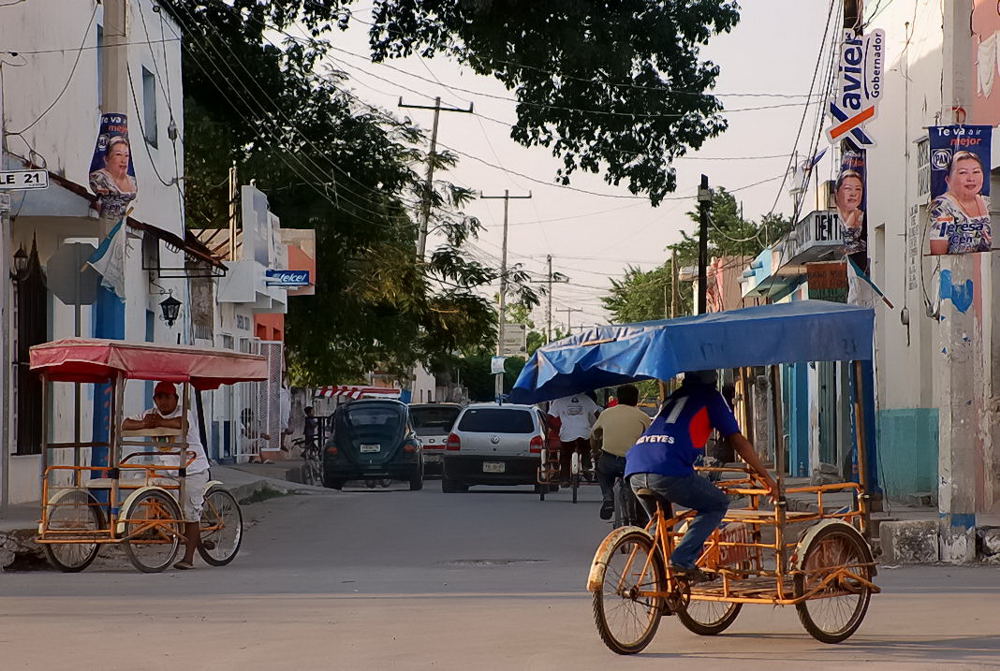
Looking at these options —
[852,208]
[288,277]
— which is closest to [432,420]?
[288,277]

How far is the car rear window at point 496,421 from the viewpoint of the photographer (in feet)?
97.1

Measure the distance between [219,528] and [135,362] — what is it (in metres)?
1.87

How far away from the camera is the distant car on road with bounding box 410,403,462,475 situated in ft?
125

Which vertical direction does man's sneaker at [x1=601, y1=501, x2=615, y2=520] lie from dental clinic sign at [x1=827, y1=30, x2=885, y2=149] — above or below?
below

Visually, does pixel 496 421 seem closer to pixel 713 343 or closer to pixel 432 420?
pixel 432 420

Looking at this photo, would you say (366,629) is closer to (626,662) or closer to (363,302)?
(626,662)

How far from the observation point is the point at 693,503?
9.93 m

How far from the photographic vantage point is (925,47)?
2342 centimetres

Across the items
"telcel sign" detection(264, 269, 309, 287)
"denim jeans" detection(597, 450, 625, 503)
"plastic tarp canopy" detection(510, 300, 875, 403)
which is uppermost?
"telcel sign" detection(264, 269, 309, 287)

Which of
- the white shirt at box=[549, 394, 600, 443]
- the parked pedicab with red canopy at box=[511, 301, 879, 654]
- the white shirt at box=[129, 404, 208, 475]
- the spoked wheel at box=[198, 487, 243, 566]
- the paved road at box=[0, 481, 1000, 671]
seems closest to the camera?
the paved road at box=[0, 481, 1000, 671]

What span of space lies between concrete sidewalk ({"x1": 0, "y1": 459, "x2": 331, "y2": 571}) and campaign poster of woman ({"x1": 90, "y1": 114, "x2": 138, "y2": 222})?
11.0 ft

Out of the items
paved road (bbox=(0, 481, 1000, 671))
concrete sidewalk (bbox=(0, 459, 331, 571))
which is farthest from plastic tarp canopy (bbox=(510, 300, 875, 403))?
concrete sidewalk (bbox=(0, 459, 331, 571))

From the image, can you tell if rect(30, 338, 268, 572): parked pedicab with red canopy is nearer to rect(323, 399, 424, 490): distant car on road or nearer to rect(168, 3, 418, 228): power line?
rect(168, 3, 418, 228): power line

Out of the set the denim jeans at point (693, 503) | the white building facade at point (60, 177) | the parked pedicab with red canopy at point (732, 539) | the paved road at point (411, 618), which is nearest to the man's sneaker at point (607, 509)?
Answer: the paved road at point (411, 618)
